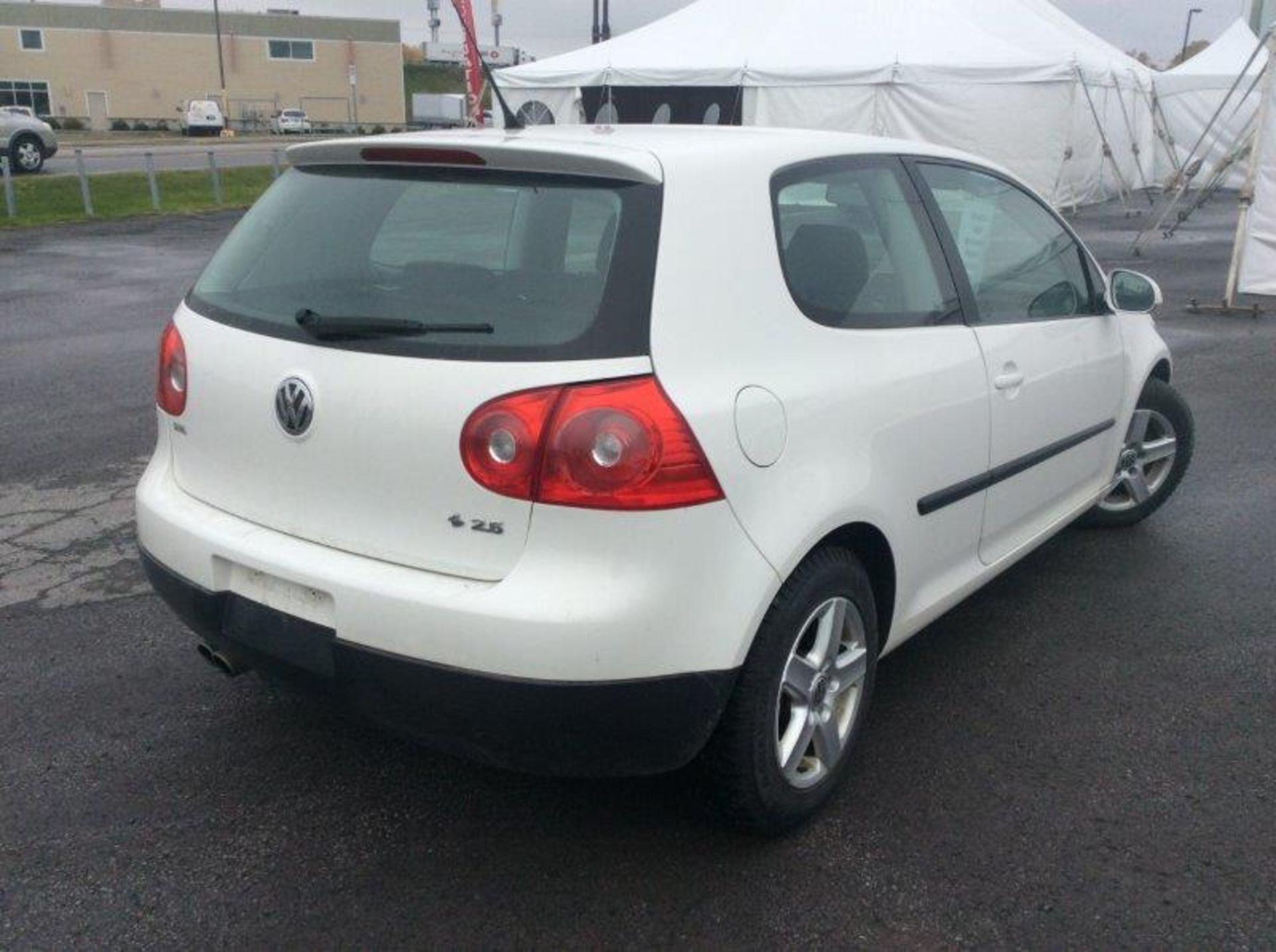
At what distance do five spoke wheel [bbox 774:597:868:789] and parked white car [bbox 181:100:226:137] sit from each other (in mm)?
62174

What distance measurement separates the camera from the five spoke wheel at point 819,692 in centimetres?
278

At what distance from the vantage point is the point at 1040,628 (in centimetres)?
408

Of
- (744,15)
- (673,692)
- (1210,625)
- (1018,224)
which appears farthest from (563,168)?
(744,15)

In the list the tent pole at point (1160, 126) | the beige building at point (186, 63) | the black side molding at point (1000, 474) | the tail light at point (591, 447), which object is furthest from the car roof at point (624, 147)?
the beige building at point (186, 63)

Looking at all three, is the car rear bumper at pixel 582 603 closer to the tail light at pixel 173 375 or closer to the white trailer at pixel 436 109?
the tail light at pixel 173 375

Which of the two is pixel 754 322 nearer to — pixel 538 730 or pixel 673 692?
pixel 673 692

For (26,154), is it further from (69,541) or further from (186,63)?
(186,63)

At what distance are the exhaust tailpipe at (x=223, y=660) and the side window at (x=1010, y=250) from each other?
2219mm

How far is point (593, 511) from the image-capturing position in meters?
2.35

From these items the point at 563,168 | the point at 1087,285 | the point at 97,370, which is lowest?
the point at 97,370

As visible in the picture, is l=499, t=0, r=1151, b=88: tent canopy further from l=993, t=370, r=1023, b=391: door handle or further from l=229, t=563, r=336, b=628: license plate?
l=229, t=563, r=336, b=628: license plate

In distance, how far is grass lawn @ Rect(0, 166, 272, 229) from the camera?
61.4 ft

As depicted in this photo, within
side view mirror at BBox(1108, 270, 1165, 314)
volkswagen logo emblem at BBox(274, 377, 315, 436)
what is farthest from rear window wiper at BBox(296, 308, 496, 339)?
side view mirror at BBox(1108, 270, 1165, 314)

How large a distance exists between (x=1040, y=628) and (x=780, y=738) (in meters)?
1.64
